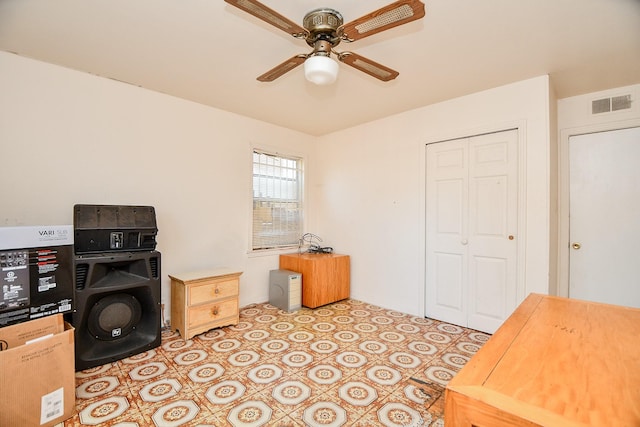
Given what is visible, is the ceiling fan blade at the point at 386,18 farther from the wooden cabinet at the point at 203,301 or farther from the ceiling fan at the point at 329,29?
the wooden cabinet at the point at 203,301

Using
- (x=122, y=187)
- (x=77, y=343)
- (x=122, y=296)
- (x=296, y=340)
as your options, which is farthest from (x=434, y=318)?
(x=122, y=187)

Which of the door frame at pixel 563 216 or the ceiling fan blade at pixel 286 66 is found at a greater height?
the ceiling fan blade at pixel 286 66

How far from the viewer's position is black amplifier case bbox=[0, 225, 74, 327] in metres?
1.83

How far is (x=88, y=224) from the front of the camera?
2201 mm

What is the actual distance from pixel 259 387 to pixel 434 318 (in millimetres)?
2183

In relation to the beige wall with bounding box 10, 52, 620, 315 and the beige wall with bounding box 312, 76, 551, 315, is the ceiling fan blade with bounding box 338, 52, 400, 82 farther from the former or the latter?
the beige wall with bounding box 10, 52, 620, 315

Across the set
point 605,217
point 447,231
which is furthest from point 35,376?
point 605,217

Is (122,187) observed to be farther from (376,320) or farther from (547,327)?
(547,327)

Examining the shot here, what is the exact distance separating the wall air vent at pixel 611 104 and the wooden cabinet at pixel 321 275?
315 centimetres

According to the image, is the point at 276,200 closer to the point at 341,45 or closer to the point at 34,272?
the point at 341,45

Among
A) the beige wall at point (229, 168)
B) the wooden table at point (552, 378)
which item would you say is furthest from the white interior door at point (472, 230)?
the wooden table at point (552, 378)

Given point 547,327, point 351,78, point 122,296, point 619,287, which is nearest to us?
point 547,327

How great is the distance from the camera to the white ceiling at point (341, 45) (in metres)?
1.79

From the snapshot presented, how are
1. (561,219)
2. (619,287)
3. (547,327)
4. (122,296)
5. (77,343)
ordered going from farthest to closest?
(561,219), (619,287), (122,296), (77,343), (547,327)
